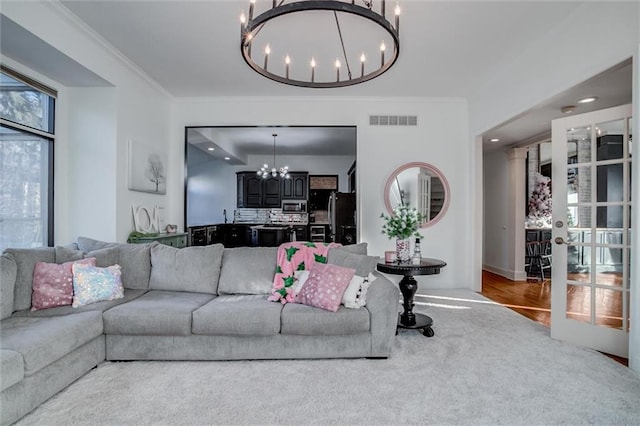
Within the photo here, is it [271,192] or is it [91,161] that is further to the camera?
[271,192]

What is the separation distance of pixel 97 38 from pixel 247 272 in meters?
2.84

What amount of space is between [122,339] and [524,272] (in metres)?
6.20

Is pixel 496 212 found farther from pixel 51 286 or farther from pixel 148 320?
pixel 51 286

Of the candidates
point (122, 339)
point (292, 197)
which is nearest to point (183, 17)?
point (122, 339)

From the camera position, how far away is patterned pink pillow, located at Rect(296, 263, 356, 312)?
2.67 m

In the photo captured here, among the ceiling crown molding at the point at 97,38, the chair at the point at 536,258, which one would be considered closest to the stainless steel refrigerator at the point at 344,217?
the chair at the point at 536,258

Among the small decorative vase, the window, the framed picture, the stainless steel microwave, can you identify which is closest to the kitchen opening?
the stainless steel microwave

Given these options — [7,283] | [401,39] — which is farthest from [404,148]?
[7,283]

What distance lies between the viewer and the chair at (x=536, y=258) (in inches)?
236

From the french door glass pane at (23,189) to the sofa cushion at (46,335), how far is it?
1353 mm

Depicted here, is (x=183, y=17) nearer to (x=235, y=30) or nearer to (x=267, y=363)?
(x=235, y=30)

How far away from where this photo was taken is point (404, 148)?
5.29 m

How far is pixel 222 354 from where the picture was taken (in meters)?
2.61

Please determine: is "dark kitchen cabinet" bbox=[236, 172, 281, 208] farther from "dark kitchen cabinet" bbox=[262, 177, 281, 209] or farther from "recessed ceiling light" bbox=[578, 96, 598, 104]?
"recessed ceiling light" bbox=[578, 96, 598, 104]
